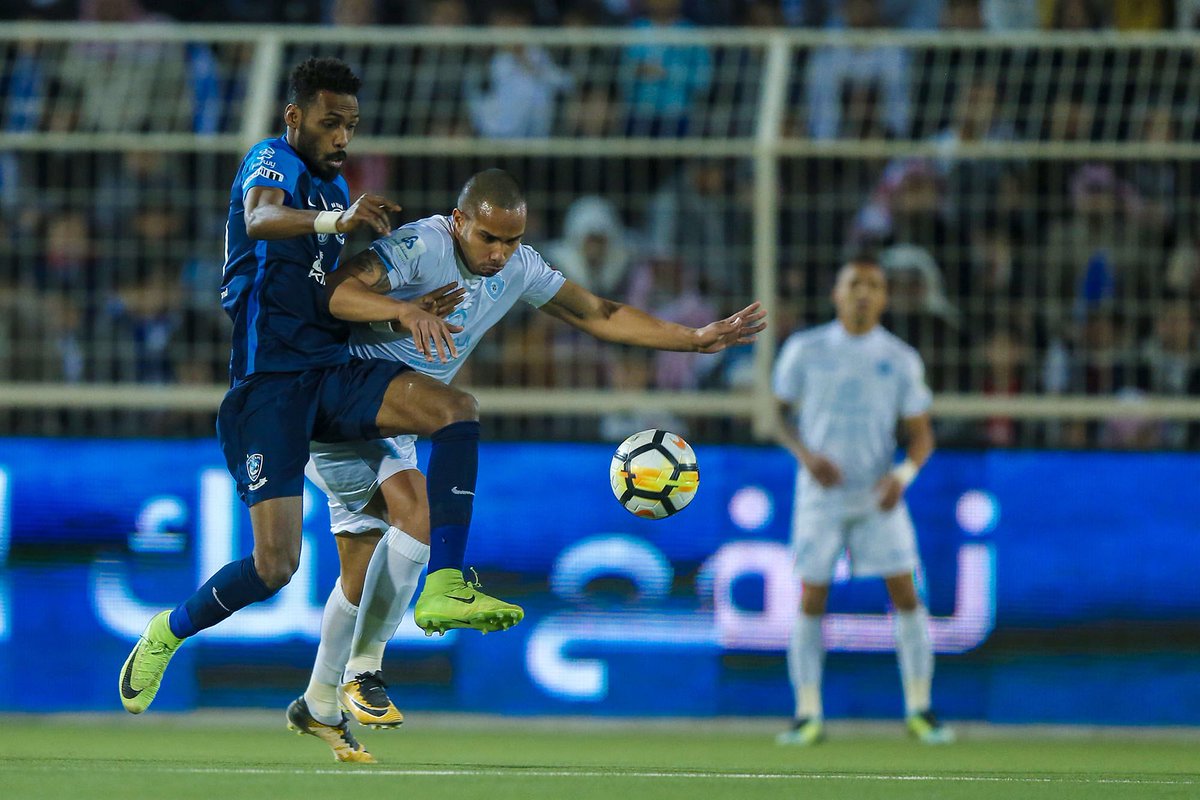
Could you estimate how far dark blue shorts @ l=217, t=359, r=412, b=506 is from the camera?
7.11m

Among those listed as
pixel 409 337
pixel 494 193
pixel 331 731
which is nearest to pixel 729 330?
pixel 494 193

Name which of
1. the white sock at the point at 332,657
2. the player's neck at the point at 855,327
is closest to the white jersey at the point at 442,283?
the white sock at the point at 332,657

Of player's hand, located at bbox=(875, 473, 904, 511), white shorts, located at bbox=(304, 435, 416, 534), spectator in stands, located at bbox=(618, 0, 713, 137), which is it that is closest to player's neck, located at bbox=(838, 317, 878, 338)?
player's hand, located at bbox=(875, 473, 904, 511)

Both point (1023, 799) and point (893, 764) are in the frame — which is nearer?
point (1023, 799)

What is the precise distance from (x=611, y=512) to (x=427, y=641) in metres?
1.20

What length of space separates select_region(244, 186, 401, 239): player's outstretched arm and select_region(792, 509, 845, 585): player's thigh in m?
3.96

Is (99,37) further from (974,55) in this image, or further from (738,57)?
(974,55)

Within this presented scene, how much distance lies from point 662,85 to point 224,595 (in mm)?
4341

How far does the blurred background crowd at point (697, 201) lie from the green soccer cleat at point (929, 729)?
1695mm

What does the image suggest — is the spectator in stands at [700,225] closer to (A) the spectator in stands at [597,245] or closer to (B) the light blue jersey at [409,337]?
(A) the spectator in stands at [597,245]

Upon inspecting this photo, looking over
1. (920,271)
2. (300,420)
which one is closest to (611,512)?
(920,271)

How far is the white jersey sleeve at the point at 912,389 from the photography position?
10.1m

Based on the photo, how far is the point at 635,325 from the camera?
772 cm

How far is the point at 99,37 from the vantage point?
1062cm
